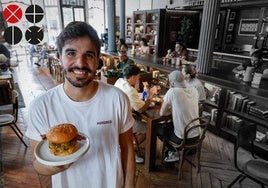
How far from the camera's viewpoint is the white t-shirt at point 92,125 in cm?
103

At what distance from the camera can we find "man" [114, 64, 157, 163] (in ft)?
8.41

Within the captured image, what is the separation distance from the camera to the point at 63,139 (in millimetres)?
Result: 947

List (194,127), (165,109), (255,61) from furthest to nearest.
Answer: (255,61) → (165,109) → (194,127)

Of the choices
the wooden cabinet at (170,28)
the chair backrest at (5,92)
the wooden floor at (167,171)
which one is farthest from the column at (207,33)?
the chair backrest at (5,92)

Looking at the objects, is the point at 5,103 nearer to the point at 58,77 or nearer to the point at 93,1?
the point at 58,77

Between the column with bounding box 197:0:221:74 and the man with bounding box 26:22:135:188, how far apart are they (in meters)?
3.24

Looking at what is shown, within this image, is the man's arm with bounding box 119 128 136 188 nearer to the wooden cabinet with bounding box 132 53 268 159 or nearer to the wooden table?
the wooden table

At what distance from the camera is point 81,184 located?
1.10 meters

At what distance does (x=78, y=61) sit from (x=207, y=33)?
3.49 m

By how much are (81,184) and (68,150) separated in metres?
0.25

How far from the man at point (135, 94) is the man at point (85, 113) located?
1406mm

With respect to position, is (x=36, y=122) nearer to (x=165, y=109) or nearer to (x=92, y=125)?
(x=92, y=125)

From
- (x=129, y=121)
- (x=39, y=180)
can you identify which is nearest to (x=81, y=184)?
(x=129, y=121)

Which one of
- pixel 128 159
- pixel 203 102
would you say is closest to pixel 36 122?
pixel 128 159
